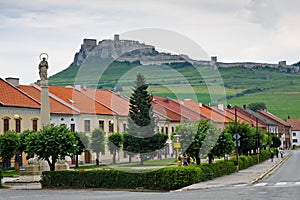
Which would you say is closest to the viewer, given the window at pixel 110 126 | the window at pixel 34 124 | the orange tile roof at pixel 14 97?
the orange tile roof at pixel 14 97

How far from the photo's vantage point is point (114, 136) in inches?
2613

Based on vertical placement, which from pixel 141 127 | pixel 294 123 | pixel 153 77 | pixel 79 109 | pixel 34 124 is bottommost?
pixel 141 127

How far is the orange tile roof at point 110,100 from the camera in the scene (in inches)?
3048

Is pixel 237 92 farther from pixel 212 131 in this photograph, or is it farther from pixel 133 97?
pixel 212 131

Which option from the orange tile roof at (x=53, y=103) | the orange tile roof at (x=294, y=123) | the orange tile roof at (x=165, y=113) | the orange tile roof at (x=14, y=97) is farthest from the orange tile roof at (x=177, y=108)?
the orange tile roof at (x=294, y=123)

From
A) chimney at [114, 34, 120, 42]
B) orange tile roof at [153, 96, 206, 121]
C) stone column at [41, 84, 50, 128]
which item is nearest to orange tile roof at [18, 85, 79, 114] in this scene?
stone column at [41, 84, 50, 128]

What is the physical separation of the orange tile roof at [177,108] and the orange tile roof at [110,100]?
1023 cm

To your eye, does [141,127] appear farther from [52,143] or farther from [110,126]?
[52,143]

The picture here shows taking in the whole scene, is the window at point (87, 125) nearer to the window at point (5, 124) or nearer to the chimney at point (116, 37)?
the window at point (5, 124)

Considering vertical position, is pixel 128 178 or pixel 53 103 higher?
→ pixel 53 103

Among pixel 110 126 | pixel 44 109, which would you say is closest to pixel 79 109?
pixel 110 126

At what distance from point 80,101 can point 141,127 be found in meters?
8.99

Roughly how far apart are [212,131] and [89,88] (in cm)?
4167

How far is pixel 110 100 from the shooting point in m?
81.6
